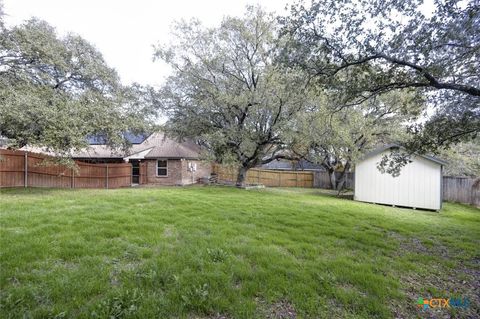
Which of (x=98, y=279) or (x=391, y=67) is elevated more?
(x=391, y=67)

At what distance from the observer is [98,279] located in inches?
121

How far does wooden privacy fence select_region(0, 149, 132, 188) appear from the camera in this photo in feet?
33.0

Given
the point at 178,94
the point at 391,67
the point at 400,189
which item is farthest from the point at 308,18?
the point at 400,189

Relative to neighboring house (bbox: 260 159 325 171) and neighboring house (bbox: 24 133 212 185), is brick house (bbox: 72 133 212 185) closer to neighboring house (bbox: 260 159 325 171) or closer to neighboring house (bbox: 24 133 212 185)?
neighboring house (bbox: 24 133 212 185)

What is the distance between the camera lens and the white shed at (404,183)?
1345cm

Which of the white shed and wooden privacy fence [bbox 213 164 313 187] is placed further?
wooden privacy fence [bbox 213 164 313 187]

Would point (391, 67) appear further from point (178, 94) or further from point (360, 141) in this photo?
point (360, 141)

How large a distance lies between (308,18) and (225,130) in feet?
31.5

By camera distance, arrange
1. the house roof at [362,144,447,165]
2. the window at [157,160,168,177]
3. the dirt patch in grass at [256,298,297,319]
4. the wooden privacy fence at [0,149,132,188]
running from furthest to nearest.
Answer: the window at [157,160,168,177]
the house roof at [362,144,447,165]
the wooden privacy fence at [0,149,132,188]
the dirt patch in grass at [256,298,297,319]

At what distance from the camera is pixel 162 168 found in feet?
64.5

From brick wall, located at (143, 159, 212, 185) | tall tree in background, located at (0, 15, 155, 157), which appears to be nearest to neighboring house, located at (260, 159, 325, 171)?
brick wall, located at (143, 159, 212, 185)

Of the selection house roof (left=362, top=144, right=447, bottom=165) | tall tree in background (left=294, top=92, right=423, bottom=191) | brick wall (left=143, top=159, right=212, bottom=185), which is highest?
tall tree in background (left=294, top=92, right=423, bottom=191)

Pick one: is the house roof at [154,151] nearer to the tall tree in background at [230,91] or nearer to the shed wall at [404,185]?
the tall tree in background at [230,91]

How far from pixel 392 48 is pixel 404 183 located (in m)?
11.2
